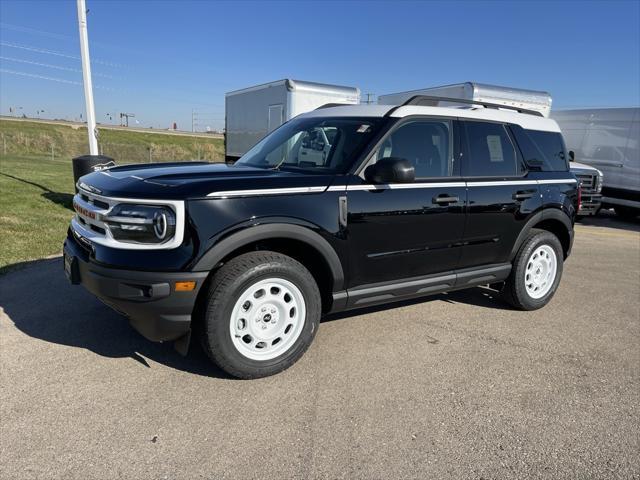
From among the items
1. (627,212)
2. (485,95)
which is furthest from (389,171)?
(627,212)

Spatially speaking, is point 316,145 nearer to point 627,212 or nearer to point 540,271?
point 540,271

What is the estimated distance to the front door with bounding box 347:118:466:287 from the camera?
3.64 meters

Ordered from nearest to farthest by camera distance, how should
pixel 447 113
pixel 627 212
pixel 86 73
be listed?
pixel 447 113
pixel 86 73
pixel 627 212

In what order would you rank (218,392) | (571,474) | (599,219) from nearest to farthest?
(571,474) → (218,392) → (599,219)

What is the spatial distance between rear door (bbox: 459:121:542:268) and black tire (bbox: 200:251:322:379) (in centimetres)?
167

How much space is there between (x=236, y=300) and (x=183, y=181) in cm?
86

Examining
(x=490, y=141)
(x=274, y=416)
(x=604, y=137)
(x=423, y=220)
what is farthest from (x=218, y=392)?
(x=604, y=137)

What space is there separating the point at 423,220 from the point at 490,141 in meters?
1.26

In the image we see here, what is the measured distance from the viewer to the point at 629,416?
10.2 feet

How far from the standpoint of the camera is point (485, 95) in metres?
11.3

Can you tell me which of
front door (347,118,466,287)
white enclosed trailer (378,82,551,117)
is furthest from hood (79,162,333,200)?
white enclosed trailer (378,82,551,117)

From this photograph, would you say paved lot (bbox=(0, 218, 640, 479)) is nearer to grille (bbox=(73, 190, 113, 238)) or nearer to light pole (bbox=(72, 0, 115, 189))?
grille (bbox=(73, 190, 113, 238))

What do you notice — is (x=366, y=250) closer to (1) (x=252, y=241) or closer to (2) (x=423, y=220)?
(2) (x=423, y=220)

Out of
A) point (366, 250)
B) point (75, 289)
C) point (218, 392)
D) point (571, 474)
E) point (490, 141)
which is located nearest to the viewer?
point (571, 474)
